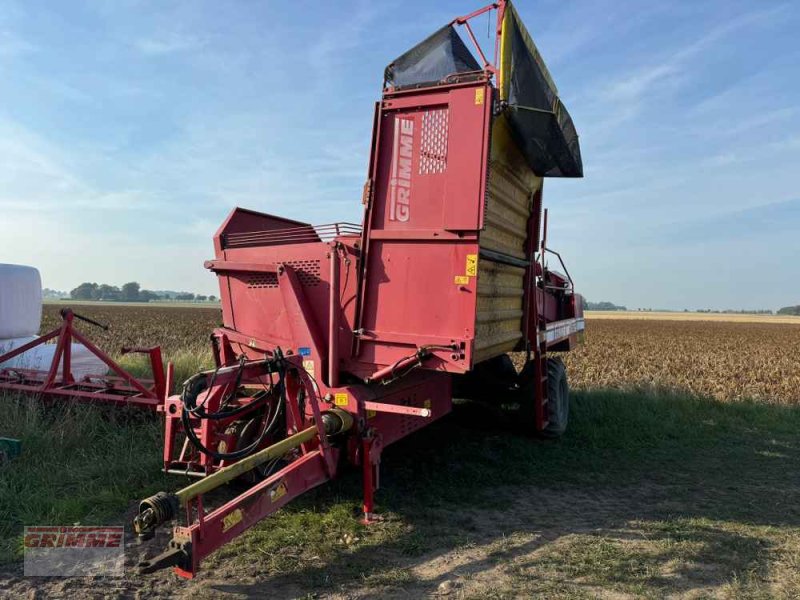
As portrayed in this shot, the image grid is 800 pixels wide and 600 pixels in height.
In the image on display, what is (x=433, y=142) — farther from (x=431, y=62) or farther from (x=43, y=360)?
(x=43, y=360)

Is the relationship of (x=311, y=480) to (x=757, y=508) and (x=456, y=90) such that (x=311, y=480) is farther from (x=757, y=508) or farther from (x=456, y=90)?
(x=757, y=508)

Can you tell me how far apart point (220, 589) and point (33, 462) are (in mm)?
2795

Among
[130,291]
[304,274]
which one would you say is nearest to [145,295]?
[130,291]

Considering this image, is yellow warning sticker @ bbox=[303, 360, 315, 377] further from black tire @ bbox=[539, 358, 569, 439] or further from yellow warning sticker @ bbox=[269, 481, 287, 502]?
black tire @ bbox=[539, 358, 569, 439]

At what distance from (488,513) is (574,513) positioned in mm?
671

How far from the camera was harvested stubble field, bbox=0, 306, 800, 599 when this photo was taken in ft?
10.9

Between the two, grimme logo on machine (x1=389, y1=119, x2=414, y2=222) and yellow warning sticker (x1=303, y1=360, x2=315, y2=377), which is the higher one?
grimme logo on machine (x1=389, y1=119, x2=414, y2=222)

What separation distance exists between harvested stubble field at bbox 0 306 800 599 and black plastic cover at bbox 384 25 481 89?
10.7 feet

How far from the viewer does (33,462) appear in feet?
16.5

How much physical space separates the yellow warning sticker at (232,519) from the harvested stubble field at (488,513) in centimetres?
37

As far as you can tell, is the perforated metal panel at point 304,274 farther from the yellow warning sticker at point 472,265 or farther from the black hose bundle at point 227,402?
the yellow warning sticker at point 472,265

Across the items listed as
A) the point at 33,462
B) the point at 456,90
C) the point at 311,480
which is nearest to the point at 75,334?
the point at 33,462

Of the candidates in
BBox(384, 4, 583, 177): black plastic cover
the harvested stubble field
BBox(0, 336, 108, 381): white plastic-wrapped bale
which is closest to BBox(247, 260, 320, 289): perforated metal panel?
BBox(384, 4, 583, 177): black plastic cover

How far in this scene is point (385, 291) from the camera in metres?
4.33
